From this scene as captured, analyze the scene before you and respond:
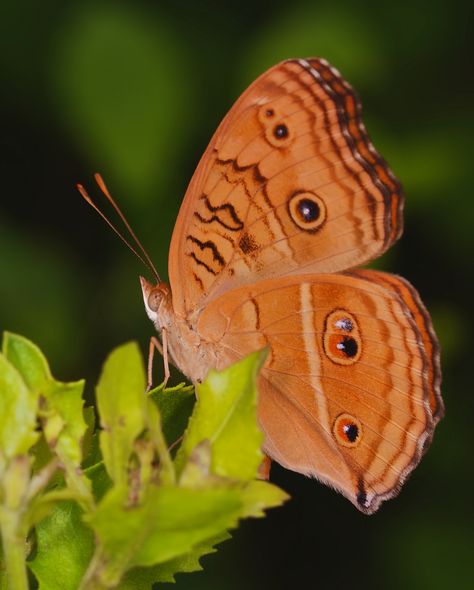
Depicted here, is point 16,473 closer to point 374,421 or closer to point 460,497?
point 374,421

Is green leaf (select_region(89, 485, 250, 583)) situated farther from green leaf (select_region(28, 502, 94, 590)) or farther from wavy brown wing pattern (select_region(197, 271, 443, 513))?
wavy brown wing pattern (select_region(197, 271, 443, 513))

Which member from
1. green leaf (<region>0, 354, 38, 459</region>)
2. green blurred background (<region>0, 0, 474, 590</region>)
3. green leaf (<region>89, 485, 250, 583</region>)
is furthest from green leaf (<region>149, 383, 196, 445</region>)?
green blurred background (<region>0, 0, 474, 590</region>)

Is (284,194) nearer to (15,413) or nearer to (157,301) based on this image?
(157,301)

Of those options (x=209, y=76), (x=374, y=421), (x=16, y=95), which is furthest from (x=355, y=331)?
(x=16, y=95)

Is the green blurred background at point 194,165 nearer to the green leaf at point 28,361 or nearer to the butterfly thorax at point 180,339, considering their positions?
the butterfly thorax at point 180,339

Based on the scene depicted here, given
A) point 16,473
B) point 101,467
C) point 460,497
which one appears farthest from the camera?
point 460,497

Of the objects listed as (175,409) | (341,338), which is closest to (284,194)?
(341,338)
